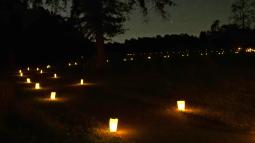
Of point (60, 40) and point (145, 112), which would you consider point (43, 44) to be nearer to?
point (60, 40)

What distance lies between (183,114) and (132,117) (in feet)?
5.78

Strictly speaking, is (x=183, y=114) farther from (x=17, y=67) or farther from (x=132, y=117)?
(x=17, y=67)

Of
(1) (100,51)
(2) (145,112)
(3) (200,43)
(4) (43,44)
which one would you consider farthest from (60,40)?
(2) (145,112)

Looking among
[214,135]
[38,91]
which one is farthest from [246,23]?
[214,135]

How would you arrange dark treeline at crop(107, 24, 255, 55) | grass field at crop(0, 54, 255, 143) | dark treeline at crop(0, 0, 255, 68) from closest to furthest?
grass field at crop(0, 54, 255, 143) < dark treeline at crop(0, 0, 255, 68) < dark treeline at crop(107, 24, 255, 55)

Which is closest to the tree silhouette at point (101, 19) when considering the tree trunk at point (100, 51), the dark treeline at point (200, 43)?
the tree trunk at point (100, 51)

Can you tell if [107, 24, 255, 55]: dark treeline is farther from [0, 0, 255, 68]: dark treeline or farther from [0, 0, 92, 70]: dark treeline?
[0, 0, 92, 70]: dark treeline

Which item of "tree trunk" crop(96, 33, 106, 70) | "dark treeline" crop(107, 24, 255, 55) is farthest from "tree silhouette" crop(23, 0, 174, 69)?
"dark treeline" crop(107, 24, 255, 55)

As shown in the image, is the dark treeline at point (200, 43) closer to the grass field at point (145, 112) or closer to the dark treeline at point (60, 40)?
the dark treeline at point (60, 40)

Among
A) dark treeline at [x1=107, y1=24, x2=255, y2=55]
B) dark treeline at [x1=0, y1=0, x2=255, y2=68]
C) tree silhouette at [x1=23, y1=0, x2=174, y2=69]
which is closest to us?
dark treeline at [x1=0, y1=0, x2=255, y2=68]

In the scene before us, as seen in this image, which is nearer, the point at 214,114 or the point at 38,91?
the point at 214,114

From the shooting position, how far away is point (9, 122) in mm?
11867

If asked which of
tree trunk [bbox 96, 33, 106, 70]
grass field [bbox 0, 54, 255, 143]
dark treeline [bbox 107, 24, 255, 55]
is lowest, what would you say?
grass field [bbox 0, 54, 255, 143]

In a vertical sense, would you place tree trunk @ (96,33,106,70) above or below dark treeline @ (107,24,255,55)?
below
